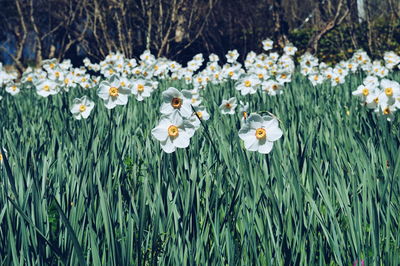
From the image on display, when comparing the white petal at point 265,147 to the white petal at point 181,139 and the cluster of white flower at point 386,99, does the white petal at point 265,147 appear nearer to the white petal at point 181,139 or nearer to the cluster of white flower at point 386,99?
the white petal at point 181,139

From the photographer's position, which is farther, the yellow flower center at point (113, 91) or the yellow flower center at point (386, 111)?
the yellow flower center at point (113, 91)

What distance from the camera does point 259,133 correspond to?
4.66 feet

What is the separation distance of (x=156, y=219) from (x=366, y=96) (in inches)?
50.9

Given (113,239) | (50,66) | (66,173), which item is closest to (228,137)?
(66,173)

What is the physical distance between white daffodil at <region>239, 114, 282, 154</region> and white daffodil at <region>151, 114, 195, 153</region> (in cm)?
18

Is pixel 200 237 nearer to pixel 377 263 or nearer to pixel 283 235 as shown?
pixel 283 235

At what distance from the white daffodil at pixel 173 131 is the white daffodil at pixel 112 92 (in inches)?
29.3

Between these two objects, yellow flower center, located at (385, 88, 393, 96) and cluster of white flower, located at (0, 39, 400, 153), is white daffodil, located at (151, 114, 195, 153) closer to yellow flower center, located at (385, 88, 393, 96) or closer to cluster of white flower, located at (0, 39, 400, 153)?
cluster of white flower, located at (0, 39, 400, 153)

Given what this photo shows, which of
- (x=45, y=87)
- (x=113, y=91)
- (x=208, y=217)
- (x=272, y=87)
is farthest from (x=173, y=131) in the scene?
(x=45, y=87)

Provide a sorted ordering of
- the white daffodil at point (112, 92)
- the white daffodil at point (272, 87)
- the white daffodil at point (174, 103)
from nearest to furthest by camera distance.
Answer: the white daffodil at point (174, 103)
the white daffodil at point (112, 92)
the white daffodil at point (272, 87)

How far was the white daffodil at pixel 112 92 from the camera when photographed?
2186 mm

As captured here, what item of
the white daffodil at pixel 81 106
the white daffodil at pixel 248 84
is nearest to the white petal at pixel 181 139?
the white daffodil at pixel 81 106

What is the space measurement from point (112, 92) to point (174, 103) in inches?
25.5

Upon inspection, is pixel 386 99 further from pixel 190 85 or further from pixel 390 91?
pixel 190 85
